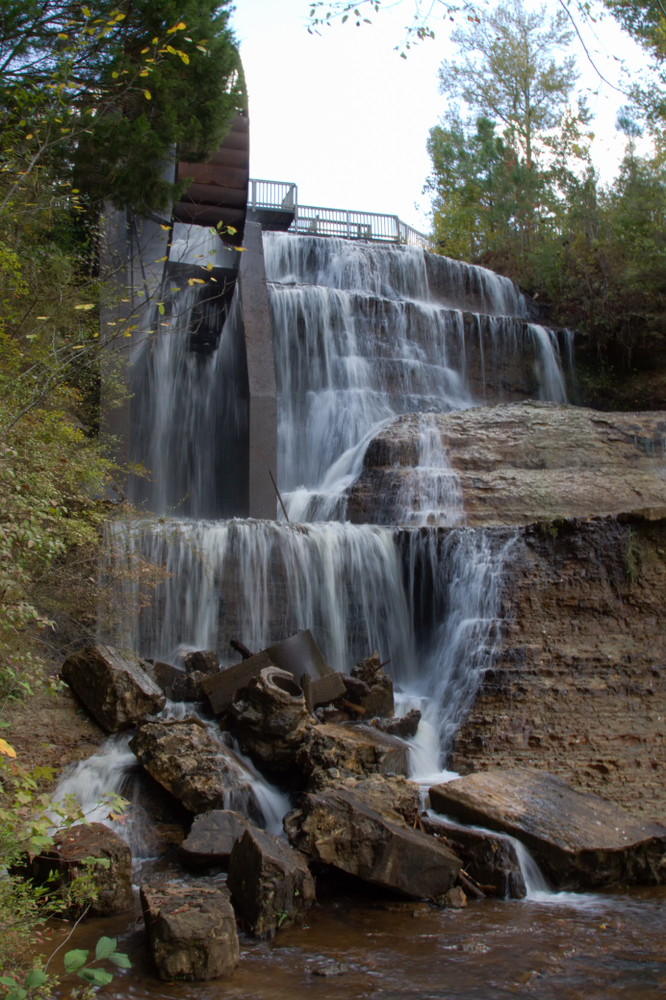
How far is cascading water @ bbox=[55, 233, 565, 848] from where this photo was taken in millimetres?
9219

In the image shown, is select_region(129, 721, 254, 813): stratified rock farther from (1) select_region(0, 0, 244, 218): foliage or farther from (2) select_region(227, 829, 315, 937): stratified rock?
(1) select_region(0, 0, 244, 218): foliage

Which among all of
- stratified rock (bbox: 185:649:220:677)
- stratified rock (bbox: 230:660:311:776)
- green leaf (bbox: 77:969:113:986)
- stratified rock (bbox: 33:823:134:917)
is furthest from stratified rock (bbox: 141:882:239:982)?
stratified rock (bbox: 185:649:220:677)

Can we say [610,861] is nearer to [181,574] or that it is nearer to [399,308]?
[181,574]

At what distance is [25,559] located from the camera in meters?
5.86

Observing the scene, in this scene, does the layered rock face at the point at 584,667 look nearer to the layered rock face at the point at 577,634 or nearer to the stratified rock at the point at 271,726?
the layered rock face at the point at 577,634

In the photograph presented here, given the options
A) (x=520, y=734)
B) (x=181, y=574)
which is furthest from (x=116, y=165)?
(x=520, y=734)

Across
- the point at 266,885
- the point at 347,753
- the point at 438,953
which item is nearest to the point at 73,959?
the point at 266,885

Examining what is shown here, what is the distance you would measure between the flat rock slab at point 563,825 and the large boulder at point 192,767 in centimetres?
154

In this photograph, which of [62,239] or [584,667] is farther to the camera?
[62,239]

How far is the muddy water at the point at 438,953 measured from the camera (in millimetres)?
3699

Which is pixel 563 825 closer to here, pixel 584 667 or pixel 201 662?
pixel 584 667

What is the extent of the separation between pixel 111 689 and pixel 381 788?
261 centimetres

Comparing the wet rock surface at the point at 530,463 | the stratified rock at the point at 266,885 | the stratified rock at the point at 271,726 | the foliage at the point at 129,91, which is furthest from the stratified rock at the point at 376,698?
the foliage at the point at 129,91

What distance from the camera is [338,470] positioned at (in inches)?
548
